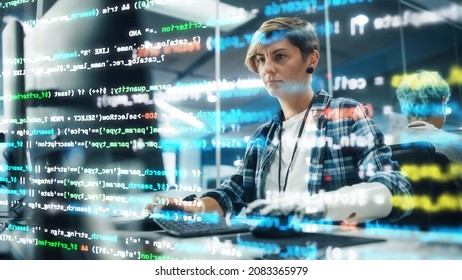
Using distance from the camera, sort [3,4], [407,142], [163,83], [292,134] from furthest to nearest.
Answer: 1. [3,4]
2. [163,83]
3. [292,134]
4. [407,142]

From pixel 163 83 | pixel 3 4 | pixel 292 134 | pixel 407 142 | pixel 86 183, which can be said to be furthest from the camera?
pixel 3 4

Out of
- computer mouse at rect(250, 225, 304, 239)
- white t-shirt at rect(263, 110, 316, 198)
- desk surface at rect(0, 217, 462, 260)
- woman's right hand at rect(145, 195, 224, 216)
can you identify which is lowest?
desk surface at rect(0, 217, 462, 260)

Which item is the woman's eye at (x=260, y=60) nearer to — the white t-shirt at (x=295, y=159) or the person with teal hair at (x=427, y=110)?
the white t-shirt at (x=295, y=159)

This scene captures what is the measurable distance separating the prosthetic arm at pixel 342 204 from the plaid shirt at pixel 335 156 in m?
0.02

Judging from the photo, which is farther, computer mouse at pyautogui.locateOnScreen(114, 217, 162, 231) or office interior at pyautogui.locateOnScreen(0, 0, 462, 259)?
computer mouse at pyautogui.locateOnScreen(114, 217, 162, 231)

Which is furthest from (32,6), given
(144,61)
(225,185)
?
(225,185)

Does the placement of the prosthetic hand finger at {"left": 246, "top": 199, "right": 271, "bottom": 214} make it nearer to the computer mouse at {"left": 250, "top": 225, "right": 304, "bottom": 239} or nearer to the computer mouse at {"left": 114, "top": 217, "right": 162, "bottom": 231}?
the computer mouse at {"left": 250, "top": 225, "right": 304, "bottom": 239}

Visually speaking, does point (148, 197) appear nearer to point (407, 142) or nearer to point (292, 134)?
point (292, 134)

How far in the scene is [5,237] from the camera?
5.85ft

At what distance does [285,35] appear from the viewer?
1.38 m

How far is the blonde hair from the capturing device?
1359 mm

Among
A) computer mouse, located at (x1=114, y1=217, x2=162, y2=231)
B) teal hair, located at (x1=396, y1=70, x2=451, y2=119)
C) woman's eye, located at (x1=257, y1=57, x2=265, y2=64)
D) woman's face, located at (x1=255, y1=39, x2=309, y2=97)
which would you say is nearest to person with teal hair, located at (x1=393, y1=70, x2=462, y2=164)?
teal hair, located at (x1=396, y1=70, x2=451, y2=119)

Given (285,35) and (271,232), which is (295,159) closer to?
(271,232)

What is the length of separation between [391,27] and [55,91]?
115 centimetres
